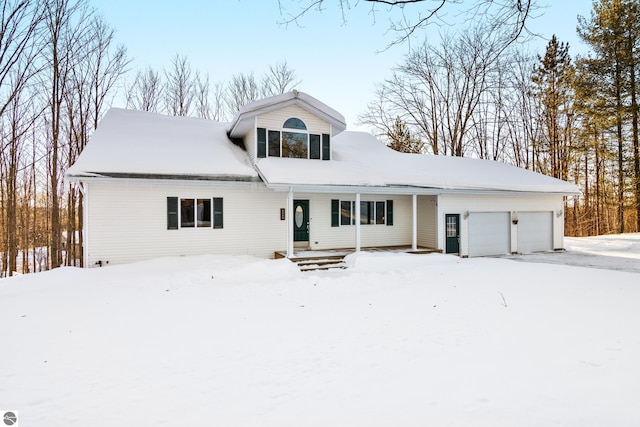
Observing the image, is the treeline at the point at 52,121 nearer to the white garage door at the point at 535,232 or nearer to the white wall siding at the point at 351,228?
the white wall siding at the point at 351,228

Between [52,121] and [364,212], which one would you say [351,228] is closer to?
[364,212]

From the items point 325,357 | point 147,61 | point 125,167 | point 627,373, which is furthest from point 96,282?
point 147,61

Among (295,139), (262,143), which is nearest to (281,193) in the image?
(262,143)

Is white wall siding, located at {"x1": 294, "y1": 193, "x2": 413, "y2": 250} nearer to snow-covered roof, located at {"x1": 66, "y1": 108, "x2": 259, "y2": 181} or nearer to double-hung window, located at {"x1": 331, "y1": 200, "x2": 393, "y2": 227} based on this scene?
double-hung window, located at {"x1": 331, "y1": 200, "x2": 393, "y2": 227}

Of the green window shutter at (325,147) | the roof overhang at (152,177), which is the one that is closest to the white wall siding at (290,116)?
the green window shutter at (325,147)

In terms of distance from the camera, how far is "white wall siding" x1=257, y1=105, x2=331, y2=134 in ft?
38.3

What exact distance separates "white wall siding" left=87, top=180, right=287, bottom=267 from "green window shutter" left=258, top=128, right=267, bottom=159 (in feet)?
4.07

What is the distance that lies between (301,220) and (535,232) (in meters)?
10.6

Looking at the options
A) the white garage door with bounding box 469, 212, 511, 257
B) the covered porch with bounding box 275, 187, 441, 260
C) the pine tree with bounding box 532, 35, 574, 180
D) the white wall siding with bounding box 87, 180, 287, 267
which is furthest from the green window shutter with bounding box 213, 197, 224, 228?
the pine tree with bounding box 532, 35, 574, 180

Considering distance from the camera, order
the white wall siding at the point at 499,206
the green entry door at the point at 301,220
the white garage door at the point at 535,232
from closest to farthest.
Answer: the green entry door at the point at 301,220
the white wall siding at the point at 499,206
the white garage door at the point at 535,232

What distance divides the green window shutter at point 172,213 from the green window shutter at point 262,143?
324 centimetres

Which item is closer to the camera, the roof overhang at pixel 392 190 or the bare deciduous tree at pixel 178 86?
the roof overhang at pixel 392 190

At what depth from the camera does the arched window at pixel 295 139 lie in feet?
39.2

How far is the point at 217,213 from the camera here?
10.8 metres
